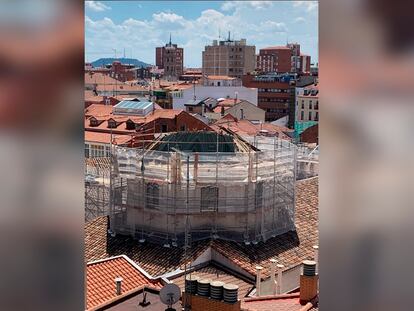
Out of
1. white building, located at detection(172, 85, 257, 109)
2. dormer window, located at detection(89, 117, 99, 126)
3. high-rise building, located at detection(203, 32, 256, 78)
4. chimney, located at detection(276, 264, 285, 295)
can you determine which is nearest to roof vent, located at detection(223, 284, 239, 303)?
chimney, located at detection(276, 264, 285, 295)

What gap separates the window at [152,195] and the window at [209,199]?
52 centimetres

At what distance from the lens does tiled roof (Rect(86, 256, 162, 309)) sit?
502 cm

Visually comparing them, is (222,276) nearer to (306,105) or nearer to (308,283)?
(308,283)

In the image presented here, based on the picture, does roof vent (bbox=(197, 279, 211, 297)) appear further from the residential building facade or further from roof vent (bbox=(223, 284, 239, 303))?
the residential building facade

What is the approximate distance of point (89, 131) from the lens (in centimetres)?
1416

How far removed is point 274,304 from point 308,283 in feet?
1.40

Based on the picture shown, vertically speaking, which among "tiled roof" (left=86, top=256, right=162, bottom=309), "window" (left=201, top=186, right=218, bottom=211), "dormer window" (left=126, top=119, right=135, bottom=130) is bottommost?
"tiled roof" (left=86, top=256, right=162, bottom=309)

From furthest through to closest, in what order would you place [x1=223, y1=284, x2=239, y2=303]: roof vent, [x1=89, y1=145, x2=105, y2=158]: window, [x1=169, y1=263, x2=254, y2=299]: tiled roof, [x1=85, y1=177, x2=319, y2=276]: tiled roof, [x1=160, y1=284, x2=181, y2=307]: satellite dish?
[x1=89, y1=145, x2=105, y2=158]: window < [x1=85, y1=177, x2=319, y2=276]: tiled roof < [x1=169, y1=263, x2=254, y2=299]: tiled roof < [x1=223, y1=284, x2=239, y2=303]: roof vent < [x1=160, y1=284, x2=181, y2=307]: satellite dish

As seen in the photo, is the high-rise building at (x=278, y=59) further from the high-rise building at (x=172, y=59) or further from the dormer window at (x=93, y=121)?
the dormer window at (x=93, y=121)

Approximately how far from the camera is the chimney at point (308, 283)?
443cm

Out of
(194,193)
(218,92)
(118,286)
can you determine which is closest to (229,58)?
(218,92)

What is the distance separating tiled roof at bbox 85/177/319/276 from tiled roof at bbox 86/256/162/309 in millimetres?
Answer: 626
